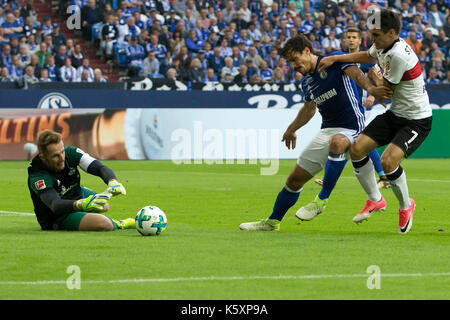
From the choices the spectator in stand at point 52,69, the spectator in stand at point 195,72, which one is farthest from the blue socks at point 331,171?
the spectator in stand at point 195,72

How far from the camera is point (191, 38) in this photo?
98.1ft

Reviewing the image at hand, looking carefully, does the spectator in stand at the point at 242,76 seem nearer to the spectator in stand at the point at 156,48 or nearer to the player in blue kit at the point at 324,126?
the spectator in stand at the point at 156,48

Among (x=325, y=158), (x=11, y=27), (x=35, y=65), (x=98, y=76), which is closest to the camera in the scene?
(x=325, y=158)

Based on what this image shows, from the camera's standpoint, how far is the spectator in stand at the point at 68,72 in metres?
26.5

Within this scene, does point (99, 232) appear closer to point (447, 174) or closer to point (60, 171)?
point (60, 171)

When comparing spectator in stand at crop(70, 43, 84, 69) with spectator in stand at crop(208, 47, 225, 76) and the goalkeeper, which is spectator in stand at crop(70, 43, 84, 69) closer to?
spectator in stand at crop(208, 47, 225, 76)

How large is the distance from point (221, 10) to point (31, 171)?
2248 centimetres

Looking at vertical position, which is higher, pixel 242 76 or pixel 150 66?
pixel 150 66

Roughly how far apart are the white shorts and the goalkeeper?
208 cm

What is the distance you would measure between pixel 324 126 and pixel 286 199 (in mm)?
1003

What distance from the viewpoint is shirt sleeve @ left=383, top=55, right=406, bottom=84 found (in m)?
9.73

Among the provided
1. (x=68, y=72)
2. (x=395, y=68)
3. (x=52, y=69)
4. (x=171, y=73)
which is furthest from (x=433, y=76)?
(x=395, y=68)

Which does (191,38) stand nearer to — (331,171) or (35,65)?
(35,65)

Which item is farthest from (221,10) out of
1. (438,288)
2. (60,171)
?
(438,288)
